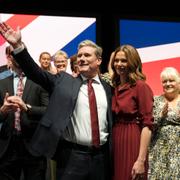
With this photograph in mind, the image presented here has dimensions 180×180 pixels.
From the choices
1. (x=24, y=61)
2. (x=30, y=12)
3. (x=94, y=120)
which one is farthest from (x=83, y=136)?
(x=30, y=12)

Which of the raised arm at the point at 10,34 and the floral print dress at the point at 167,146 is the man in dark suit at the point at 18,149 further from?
the floral print dress at the point at 167,146

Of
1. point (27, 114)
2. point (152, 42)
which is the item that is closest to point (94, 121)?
point (27, 114)

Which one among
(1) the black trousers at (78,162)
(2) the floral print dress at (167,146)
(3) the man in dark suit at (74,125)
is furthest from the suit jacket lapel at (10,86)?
(2) the floral print dress at (167,146)

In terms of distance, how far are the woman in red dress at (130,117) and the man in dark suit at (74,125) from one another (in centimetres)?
9

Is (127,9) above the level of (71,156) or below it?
above

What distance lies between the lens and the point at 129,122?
3334 millimetres

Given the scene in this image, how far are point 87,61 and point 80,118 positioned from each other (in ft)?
1.27

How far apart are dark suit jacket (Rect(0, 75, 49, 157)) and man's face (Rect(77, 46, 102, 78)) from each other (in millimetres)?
446

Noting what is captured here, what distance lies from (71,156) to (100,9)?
11.0 feet

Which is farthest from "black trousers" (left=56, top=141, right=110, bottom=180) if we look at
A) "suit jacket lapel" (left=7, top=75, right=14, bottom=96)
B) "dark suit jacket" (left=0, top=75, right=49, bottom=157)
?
"suit jacket lapel" (left=7, top=75, right=14, bottom=96)

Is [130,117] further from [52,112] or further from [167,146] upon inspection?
[167,146]

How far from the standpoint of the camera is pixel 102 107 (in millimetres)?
Result: 3254

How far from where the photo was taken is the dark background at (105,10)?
586cm

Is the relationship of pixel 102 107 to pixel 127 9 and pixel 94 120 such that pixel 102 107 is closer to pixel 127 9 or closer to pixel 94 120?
pixel 94 120
